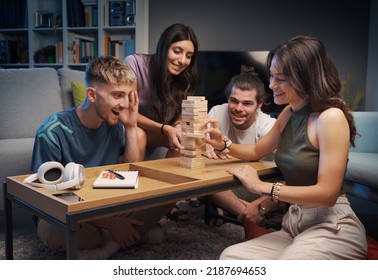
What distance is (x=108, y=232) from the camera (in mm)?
1635

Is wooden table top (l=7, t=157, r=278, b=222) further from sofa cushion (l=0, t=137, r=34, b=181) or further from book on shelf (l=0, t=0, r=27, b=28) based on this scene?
book on shelf (l=0, t=0, r=27, b=28)

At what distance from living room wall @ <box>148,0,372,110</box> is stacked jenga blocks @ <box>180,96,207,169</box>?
271 centimetres

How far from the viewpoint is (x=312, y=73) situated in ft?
4.00

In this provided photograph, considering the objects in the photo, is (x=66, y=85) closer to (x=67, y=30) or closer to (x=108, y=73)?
(x=108, y=73)

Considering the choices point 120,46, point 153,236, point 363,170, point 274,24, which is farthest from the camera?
point 120,46

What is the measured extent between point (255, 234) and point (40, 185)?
0.86 meters

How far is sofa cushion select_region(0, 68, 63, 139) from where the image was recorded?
238 cm

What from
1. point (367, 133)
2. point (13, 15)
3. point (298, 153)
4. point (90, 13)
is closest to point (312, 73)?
point (298, 153)

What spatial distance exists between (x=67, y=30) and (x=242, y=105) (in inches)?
114

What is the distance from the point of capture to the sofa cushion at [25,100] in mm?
2385

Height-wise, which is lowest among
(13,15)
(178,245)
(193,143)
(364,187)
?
(178,245)

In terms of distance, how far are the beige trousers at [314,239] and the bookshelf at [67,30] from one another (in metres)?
3.18

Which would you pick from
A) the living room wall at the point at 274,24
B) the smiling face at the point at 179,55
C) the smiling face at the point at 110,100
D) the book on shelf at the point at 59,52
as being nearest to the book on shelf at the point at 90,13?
the book on shelf at the point at 59,52

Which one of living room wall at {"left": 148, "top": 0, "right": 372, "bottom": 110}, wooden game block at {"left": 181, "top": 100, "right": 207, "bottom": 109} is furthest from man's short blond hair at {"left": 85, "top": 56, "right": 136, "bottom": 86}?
living room wall at {"left": 148, "top": 0, "right": 372, "bottom": 110}
